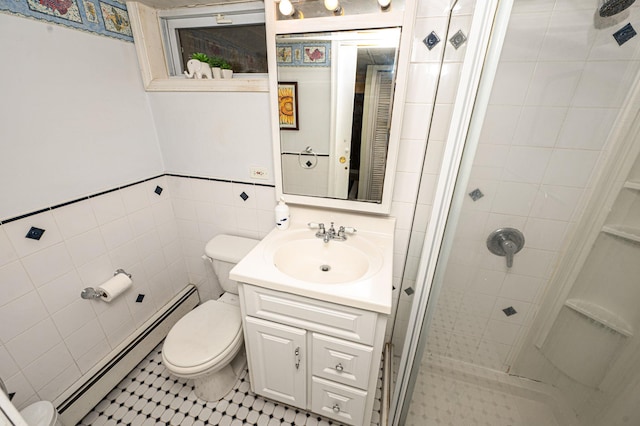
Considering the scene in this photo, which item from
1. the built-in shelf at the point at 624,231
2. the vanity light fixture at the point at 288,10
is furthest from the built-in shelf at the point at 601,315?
the vanity light fixture at the point at 288,10

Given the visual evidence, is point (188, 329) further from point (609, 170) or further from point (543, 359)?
point (609, 170)

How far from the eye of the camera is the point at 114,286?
48.7 inches

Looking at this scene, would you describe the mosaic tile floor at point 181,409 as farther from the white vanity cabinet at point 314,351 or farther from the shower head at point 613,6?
the shower head at point 613,6

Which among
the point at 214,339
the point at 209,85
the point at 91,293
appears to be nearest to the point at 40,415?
the point at 91,293

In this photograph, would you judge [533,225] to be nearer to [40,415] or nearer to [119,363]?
[40,415]

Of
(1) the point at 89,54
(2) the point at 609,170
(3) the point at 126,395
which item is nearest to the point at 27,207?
(1) the point at 89,54

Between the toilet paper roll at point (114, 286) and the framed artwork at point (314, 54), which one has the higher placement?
the framed artwork at point (314, 54)

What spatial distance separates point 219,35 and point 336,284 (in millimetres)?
1359

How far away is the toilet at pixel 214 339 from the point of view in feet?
3.68

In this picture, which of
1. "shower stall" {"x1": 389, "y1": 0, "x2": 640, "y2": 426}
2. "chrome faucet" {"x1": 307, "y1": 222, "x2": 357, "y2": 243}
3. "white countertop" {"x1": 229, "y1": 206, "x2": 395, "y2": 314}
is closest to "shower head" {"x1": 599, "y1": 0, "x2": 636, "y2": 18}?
"shower stall" {"x1": 389, "y1": 0, "x2": 640, "y2": 426}

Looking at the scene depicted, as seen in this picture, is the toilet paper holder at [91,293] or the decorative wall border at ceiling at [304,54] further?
the toilet paper holder at [91,293]

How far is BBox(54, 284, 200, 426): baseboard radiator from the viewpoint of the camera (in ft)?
3.80

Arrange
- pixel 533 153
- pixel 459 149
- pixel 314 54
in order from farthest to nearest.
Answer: pixel 314 54, pixel 533 153, pixel 459 149

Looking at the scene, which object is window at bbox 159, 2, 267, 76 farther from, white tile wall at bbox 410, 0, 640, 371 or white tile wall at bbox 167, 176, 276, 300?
white tile wall at bbox 410, 0, 640, 371
